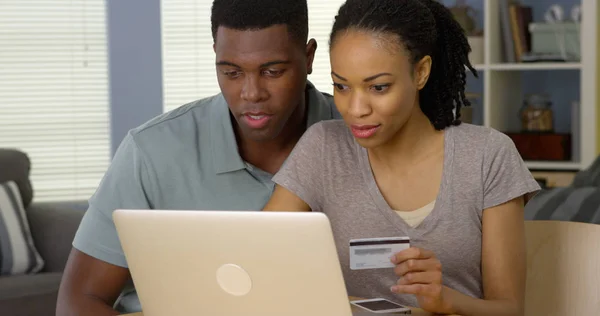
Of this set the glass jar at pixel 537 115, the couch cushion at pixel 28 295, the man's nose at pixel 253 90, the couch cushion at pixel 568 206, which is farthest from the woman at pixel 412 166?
the glass jar at pixel 537 115

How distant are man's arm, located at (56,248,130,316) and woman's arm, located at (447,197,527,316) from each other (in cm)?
71

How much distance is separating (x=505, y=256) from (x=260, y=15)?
0.68m

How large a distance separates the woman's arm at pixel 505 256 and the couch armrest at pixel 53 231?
2256 mm

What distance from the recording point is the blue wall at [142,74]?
464 centimetres

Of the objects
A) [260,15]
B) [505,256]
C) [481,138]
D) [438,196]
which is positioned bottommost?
[505,256]

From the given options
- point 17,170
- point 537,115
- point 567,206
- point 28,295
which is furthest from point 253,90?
point 537,115

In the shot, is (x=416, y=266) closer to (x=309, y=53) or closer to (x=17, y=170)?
(x=309, y=53)

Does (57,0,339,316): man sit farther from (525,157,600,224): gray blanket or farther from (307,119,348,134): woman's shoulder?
(525,157,600,224): gray blanket

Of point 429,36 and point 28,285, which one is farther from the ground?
point 429,36

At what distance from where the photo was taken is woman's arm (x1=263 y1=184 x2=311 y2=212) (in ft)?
5.64

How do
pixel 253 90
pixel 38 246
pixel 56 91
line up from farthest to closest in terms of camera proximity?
pixel 56 91 < pixel 38 246 < pixel 253 90

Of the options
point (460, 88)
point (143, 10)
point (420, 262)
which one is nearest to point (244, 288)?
Answer: point (420, 262)

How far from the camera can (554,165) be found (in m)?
4.33

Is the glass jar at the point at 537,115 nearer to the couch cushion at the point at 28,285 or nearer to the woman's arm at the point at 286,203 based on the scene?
the couch cushion at the point at 28,285
